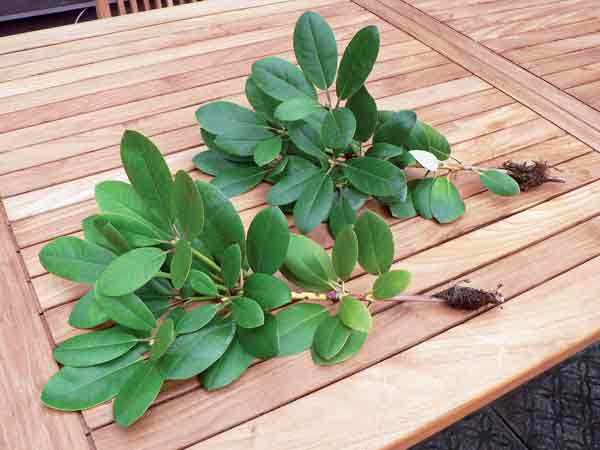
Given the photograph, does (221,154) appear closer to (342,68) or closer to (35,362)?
(342,68)

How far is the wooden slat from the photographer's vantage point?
655 millimetres

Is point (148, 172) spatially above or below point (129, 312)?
above

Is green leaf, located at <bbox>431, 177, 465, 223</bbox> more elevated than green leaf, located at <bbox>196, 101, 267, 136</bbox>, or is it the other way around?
green leaf, located at <bbox>196, 101, 267, 136</bbox>

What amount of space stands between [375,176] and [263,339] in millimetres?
310

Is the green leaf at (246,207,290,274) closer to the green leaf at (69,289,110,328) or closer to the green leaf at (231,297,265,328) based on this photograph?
the green leaf at (231,297,265,328)

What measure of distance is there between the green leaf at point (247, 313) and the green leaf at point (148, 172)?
0.43ft

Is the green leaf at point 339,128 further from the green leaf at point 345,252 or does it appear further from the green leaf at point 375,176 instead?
the green leaf at point 345,252

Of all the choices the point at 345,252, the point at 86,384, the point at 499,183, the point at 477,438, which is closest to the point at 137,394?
the point at 86,384

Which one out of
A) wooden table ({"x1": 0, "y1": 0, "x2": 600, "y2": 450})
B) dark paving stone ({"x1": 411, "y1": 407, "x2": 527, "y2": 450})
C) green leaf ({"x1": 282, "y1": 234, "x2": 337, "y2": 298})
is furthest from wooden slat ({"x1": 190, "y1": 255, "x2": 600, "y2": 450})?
dark paving stone ({"x1": 411, "y1": 407, "x2": 527, "y2": 450})

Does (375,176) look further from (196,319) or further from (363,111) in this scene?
(196,319)

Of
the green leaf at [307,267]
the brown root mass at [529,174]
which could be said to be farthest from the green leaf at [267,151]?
the brown root mass at [529,174]

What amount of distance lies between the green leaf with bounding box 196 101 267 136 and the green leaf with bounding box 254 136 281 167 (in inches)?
1.8

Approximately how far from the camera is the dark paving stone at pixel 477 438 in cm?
155

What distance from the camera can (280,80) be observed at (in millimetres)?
936
